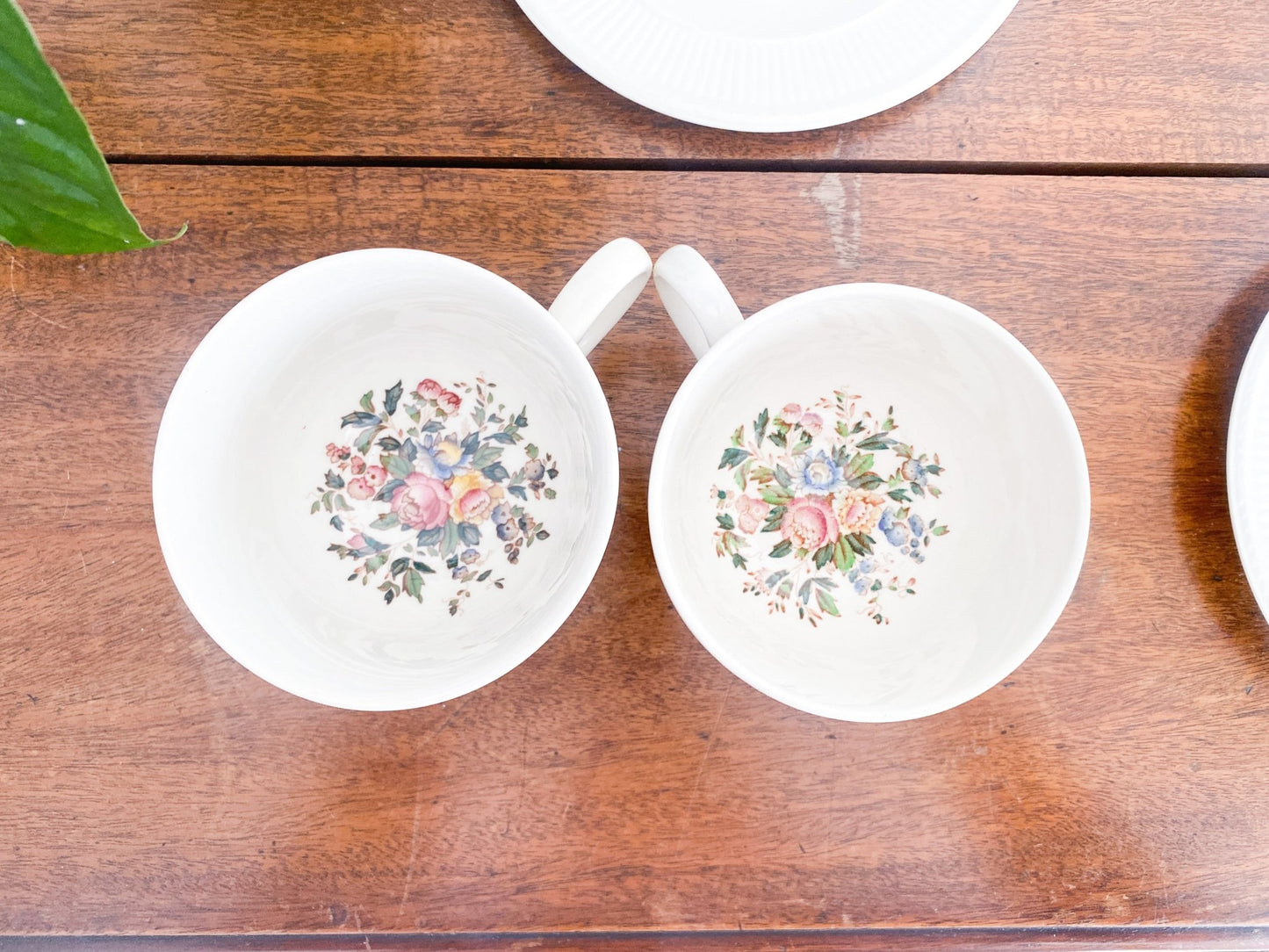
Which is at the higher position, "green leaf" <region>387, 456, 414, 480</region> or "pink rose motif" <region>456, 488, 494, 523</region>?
"green leaf" <region>387, 456, 414, 480</region>

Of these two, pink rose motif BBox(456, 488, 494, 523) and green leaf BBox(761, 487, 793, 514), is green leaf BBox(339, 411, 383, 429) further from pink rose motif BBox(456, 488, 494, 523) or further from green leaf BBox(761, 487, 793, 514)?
green leaf BBox(761, 487, 793, 514)

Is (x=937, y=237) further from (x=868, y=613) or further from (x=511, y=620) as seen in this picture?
(x=511, y=620)

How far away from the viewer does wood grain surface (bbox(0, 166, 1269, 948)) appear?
0.48 meters

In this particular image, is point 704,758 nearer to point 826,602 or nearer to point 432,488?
point 826,602

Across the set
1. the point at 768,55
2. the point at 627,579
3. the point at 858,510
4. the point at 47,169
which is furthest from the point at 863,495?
the point at 47,169

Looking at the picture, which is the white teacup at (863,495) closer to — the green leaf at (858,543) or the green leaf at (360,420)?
the green leaf at (858,543)

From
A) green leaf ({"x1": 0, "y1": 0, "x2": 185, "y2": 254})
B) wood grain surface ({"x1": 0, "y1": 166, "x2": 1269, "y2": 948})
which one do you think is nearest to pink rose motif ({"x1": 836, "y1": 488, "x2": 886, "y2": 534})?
wood grain surface ({"x1": 0, "y1": 166, "x2": 1269, "y2": 948})

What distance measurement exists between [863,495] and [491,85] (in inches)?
12.1

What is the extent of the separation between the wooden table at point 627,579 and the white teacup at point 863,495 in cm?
5

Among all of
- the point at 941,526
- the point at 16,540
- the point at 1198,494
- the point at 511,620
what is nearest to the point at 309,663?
the point at 511,620

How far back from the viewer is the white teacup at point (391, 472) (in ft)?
1.27

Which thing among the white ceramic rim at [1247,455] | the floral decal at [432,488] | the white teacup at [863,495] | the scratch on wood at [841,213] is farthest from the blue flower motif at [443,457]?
the white ceramic rim at [1247,455]

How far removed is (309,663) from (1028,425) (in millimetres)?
365

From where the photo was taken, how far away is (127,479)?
18.8 inches
